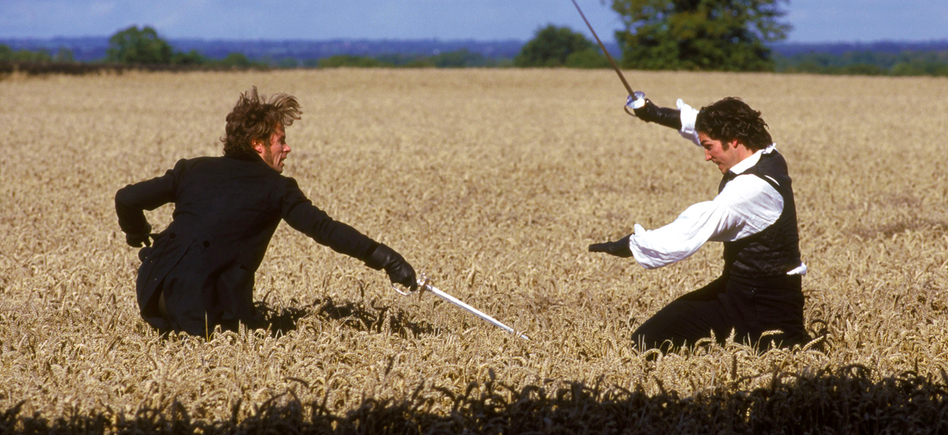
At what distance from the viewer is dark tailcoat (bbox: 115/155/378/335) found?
13.8 ft

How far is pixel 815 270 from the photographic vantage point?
6.80 m

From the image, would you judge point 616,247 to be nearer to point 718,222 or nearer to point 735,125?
point 718,222

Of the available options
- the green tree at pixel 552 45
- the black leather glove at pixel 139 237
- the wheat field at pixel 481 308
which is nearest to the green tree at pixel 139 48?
the green tree at pixel 552 45

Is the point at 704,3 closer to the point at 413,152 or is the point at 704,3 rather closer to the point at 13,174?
the point at 413,152

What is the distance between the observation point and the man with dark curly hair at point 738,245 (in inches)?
161

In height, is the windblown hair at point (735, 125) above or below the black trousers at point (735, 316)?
above

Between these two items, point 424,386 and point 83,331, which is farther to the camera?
point 83,331

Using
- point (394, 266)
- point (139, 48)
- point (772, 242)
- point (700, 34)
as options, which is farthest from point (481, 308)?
point (139, 48)

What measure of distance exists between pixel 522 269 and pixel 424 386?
2.72 metres

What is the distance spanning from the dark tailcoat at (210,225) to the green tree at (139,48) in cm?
10850

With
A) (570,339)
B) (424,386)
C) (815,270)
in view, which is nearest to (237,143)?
(424,386)

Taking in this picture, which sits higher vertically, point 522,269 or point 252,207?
point 252,207

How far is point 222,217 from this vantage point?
421 cm

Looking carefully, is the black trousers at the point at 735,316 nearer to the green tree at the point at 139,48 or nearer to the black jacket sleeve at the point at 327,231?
the black jacket sleeve at the point at 327,231
